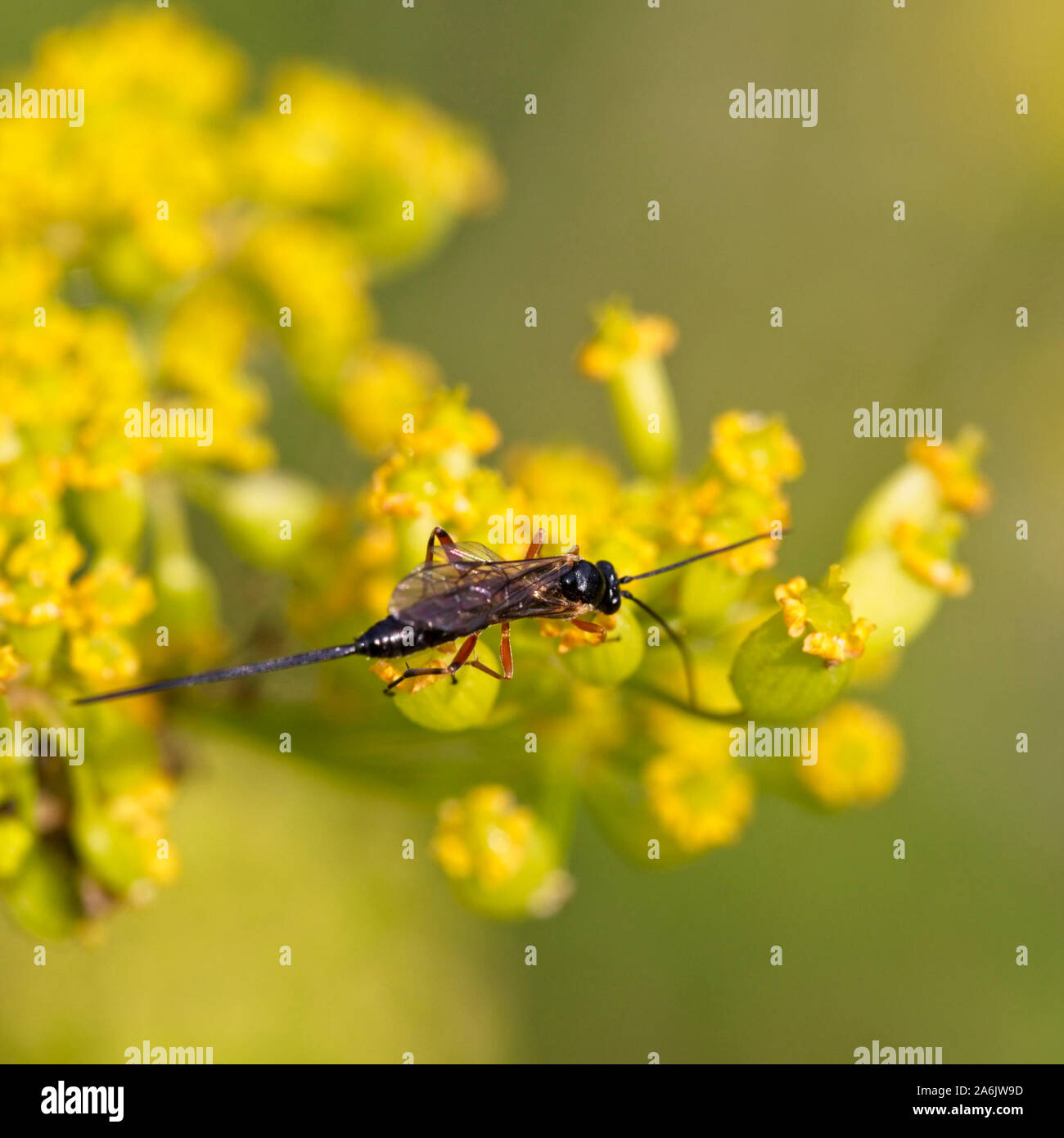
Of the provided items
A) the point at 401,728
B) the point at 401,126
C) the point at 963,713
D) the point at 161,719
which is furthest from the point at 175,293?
the point at 963,713

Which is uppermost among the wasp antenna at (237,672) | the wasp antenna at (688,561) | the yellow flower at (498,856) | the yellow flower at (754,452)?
the yellow flower at (754,452)

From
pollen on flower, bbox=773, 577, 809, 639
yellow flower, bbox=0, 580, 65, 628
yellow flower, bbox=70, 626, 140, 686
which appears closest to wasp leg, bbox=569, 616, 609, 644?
pollen on flower, bbox=773, 577, 809, 639

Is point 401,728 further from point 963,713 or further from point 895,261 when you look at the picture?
point 895,261

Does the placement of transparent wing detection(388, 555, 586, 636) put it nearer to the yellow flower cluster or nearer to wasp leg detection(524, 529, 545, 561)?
wasp leg detection(524, 529, 545, 561)

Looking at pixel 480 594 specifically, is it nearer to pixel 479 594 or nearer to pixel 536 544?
pixel 479 594

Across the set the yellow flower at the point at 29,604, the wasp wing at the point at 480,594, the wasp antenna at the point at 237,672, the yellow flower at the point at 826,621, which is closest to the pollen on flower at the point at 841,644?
the yellow flower at the point at 826,621

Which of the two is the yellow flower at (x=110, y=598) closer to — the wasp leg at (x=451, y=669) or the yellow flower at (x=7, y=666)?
the yellow flower at (x=7, y=666)
